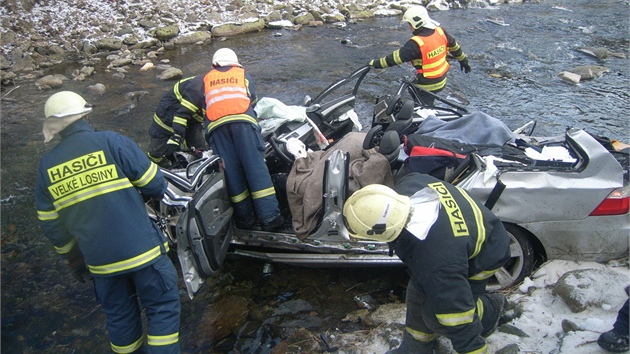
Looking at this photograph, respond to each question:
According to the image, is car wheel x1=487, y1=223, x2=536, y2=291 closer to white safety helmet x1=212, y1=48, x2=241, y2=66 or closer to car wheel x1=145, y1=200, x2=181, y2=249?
car wheel x1=145, y1=200, x2=181, y2=249

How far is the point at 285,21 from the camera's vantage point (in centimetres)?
1330

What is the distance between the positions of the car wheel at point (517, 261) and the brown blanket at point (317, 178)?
995mm

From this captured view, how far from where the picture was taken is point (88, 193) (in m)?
2.99

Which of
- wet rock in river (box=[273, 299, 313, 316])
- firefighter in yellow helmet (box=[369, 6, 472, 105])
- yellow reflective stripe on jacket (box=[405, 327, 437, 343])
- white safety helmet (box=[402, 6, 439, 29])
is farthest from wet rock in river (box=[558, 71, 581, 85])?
yellow reflective stripe on jacket (box=[405, 327, 437, 343])

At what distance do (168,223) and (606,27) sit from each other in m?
13.0

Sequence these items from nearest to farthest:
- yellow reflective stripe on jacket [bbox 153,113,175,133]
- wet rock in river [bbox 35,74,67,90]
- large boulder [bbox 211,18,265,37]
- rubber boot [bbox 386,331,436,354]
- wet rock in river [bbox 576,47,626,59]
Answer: rubber boot [bbox 386,331,436,354] → yellow reflective stripe on jacket [bbox 153,113,175,133] → wet rock in river [bbox 35,74,67,90] → wet rock in river [bbox 576,47,626,59] → large boulder [bbox 211,18,265,37]

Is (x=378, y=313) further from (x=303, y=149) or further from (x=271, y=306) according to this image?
(x=303, y=149)

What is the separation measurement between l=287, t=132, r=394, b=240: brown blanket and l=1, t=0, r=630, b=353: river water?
759mm

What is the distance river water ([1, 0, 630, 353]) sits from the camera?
406 cm

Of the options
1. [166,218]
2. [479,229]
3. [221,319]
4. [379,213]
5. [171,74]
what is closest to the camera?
[379,213]

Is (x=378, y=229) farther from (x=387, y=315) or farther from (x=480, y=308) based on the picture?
(x=387, y=315)

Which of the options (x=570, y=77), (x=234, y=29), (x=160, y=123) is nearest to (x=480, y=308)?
(x=160, y=123)

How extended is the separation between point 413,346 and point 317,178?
1.42m

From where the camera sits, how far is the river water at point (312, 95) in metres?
4.06
